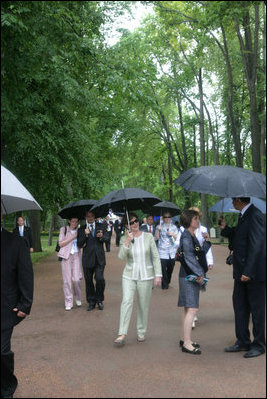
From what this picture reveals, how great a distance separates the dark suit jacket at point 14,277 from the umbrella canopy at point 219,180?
216cm

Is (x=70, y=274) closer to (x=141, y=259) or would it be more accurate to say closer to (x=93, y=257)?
(x=93, y=257)

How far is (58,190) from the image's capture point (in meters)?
16.1

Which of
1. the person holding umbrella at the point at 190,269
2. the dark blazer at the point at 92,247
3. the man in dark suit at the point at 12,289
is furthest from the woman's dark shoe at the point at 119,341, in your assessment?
the dark blazer at the point at 92,247

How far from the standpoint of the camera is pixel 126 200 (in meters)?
7.66

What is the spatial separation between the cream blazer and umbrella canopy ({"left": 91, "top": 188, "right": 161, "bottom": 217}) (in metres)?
0.58

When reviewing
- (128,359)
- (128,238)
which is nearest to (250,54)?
(128,238)

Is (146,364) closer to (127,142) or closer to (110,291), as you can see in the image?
(110,291)

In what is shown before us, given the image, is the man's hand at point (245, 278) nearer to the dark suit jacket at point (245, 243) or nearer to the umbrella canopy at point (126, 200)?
the dark suit jacket at point (245, 243)

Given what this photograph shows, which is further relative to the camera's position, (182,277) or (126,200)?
(126,200)

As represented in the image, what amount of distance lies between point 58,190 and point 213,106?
8781 millimetres

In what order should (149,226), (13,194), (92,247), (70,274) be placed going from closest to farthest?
(13,194), (92,247), (70,274), (149,226)

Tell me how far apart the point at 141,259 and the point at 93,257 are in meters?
2.95

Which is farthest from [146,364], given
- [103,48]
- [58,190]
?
[58,190]

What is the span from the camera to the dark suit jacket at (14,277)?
4.33m
